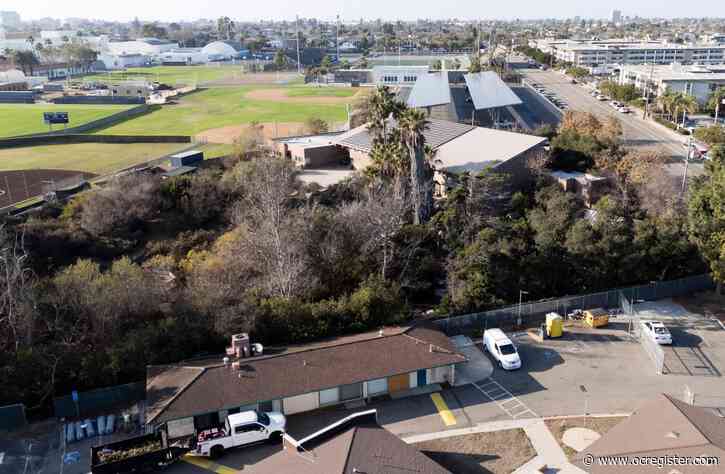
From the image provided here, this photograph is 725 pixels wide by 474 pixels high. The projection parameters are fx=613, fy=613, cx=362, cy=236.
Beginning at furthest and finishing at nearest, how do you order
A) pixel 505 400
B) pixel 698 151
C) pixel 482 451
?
pixel 698 151, pixel 505 400, pixel 482 451

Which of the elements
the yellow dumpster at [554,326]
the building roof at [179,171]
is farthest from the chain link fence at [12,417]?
the building roof at [179,171]

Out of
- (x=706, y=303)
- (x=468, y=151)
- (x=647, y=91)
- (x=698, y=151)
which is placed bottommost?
(x=706, y=303)

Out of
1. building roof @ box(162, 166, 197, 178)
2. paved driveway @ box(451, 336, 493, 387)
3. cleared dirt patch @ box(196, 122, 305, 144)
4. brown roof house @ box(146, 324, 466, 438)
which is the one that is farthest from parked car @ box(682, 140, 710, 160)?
building roof @ box(162, 166, 197, 178)

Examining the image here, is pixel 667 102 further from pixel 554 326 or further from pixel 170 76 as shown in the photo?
pixel 170 76

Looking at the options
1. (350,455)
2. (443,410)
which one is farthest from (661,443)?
(350,455)

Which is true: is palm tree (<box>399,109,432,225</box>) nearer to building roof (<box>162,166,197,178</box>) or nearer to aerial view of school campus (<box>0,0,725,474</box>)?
aerial view of school campus (<box>0,0,725,474</box>)

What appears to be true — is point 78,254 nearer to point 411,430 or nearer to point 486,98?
point 411,430
